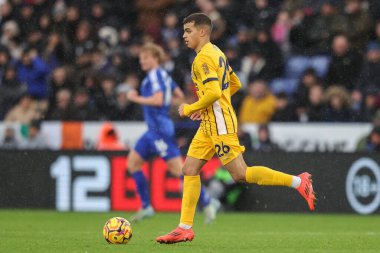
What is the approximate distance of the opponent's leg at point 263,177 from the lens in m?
9.12

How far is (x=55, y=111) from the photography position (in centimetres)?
1775

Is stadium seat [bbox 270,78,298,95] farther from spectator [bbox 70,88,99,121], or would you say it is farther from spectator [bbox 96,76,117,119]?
spectator [bbox 70,88,99,121]

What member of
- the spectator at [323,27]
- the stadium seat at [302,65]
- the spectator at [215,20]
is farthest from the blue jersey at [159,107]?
the spectator at [323,27]

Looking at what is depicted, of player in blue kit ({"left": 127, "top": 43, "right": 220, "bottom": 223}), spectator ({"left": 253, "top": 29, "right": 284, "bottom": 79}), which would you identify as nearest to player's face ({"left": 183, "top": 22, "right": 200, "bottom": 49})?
player in blue kit ({"left": 127, "top": 43, "right": 220, "bottom": 223})

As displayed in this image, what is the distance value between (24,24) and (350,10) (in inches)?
274

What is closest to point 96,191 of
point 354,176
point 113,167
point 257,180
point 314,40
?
point 113,167

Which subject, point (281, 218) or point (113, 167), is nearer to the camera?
point (281, 218)

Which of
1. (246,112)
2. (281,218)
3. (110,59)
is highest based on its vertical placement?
(110,59)

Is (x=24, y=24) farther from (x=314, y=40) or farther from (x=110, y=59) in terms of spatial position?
(x=314, y=40)

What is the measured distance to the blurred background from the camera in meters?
15.2

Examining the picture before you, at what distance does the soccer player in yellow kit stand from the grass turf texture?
49cm

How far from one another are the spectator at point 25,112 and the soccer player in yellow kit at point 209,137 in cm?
873

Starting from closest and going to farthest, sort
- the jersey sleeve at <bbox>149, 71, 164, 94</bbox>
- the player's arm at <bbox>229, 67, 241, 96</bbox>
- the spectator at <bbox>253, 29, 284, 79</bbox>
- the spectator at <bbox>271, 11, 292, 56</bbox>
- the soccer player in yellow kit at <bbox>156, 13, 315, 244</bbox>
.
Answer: the soccer player in yellow kit at <bbox>156, 13, 315, 244</bbox> < the player's arm at <bbox>229, 67, 241, 96</bbox> < the jersey sleeve at <bbox>149, 71, 164, 94</bbox> < the spectator at <bbox>253, 29, 284, 79</bbox> < the spectator at <bbox>271, 11, 292, 56</bbox>

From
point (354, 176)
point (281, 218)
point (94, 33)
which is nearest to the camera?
point (281, 218)
